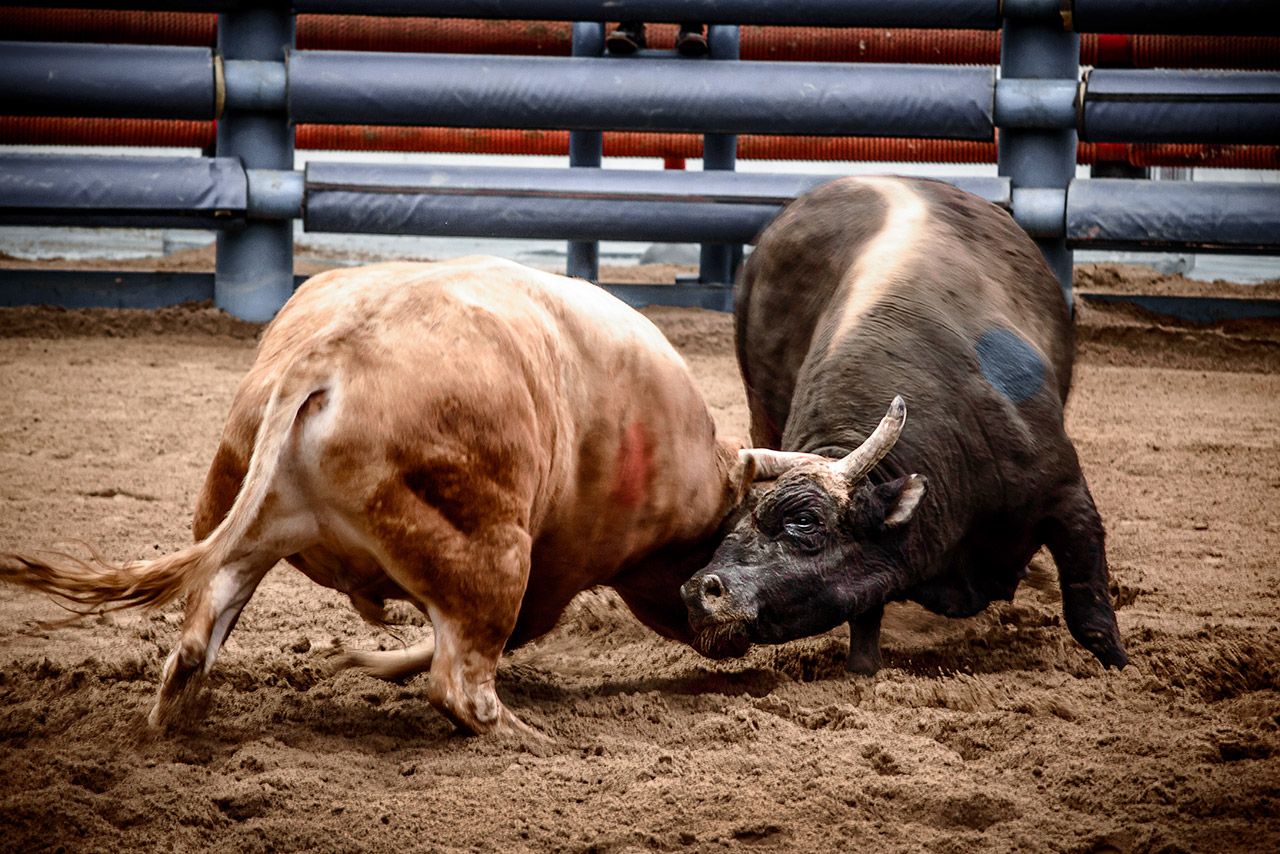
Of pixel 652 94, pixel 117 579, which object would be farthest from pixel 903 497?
pixel 652 94

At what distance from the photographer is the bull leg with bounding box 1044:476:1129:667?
3045 millimetres

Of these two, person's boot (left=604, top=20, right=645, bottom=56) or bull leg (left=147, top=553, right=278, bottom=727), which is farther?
person's boot (left=604, top=20, right=645, bottom=56)

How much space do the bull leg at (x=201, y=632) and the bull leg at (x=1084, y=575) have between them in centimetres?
206

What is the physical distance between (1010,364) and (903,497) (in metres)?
0.76

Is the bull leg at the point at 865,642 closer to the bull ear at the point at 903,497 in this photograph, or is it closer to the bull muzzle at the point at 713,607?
the bull ear at the point at 903,497

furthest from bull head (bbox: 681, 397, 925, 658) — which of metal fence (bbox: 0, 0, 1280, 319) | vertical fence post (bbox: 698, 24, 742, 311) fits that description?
vertical fence post (bbox: 698, 24, 742, 311)

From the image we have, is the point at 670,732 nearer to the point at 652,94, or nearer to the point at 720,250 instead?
the point at 652,94

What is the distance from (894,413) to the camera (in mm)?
2848

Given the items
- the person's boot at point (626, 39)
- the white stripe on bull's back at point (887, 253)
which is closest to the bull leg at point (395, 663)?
the white stripe on bull's back at point (887, 253)

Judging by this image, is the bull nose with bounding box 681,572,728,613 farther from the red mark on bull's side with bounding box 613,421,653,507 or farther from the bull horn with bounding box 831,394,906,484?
the bull horn with bounding box 831,394,906,484

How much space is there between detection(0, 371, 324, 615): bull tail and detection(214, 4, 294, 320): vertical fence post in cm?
605

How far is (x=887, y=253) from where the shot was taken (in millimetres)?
3822

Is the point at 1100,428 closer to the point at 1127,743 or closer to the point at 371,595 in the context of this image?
the point at 1127,743

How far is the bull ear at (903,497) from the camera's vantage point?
2.86 m
